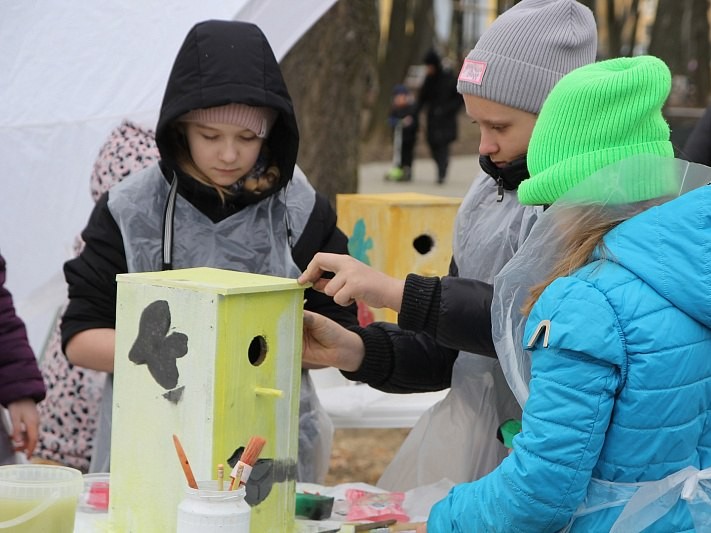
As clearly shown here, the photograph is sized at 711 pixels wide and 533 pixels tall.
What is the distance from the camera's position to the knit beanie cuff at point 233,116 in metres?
2.63

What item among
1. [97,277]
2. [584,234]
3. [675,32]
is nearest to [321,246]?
[97,277]

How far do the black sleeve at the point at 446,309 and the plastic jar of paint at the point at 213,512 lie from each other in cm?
62

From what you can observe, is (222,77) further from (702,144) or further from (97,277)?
(702,144)

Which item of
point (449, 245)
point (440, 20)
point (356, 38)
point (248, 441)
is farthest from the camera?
point (440, 20)

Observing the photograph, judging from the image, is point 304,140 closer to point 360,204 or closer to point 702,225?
point 360,204

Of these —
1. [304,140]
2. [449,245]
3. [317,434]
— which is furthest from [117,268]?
[304,140]

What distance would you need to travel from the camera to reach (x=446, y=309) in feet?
7.39

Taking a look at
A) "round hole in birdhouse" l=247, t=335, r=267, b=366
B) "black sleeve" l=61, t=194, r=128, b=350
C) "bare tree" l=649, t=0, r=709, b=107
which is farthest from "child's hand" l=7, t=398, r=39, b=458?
"bare tree" l=649, t=0, r=709, b=107

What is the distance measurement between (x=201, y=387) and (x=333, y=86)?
163 inches

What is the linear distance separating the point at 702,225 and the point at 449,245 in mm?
2407

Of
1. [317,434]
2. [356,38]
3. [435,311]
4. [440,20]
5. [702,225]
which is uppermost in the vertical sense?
[440,20]

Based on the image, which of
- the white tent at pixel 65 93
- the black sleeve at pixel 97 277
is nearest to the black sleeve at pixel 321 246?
the black sleeve at pixel 97 277

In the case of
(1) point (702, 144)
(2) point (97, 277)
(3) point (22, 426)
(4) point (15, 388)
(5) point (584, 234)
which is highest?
(1) point (702, 144)

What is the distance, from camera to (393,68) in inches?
797
